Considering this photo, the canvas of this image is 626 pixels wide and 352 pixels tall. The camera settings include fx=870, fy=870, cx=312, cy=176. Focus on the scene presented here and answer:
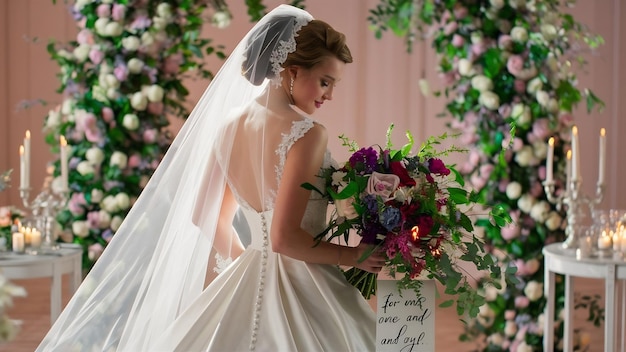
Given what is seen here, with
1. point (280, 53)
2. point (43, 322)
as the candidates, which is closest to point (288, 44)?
point (280, 53)

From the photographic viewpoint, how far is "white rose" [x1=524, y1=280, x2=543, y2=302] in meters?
4.66

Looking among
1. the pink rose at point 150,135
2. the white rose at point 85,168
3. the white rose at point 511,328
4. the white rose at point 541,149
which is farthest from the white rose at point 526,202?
the white rose at point 85,168

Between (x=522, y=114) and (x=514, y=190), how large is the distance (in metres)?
0.41

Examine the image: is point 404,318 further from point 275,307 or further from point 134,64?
point 134,64

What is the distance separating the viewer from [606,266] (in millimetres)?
3932

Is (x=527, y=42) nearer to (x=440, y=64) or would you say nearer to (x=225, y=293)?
(x=440, y=64)

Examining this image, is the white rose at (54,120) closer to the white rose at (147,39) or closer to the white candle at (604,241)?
the white rose at (147,39)

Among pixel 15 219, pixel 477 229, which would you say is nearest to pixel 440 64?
pixel 477 229

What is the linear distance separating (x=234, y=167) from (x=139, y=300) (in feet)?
1.73

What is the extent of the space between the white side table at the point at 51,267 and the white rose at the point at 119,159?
53 cm

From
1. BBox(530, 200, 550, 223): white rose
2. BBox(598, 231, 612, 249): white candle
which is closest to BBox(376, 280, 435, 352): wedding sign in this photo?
BBox(598, 231, 612, 249): white candle

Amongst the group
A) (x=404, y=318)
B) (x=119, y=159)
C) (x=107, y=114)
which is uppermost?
(x=107, y=114)

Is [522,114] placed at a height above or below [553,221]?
above

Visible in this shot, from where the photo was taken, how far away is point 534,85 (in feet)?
15.2
